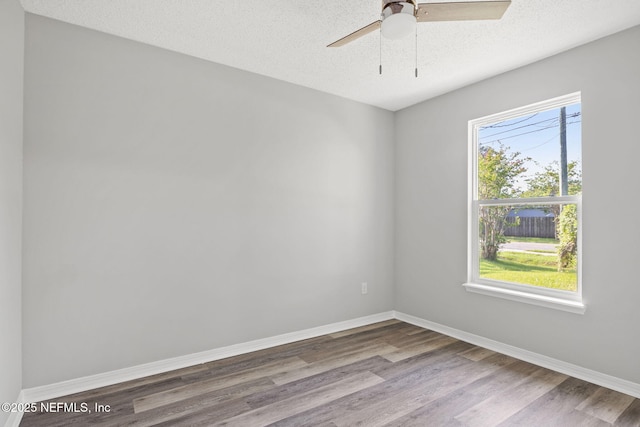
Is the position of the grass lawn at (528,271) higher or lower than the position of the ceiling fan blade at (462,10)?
lower

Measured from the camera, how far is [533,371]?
272cm

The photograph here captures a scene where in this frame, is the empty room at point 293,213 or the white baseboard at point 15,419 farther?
the empty room at point 293,213

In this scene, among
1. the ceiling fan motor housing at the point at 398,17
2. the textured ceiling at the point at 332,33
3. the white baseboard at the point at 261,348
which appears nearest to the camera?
the ceiling fan motor housing at the point at 398,17

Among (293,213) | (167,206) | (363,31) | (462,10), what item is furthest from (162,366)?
(462,10)

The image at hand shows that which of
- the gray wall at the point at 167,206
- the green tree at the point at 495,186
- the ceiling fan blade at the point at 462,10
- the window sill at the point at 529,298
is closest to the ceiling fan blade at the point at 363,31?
the ceiling fan blade at the point at 462,10

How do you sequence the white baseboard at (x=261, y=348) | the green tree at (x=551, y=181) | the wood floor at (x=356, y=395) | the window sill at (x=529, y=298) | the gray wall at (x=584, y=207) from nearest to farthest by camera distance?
the wood floor at (x=356, y=395) < the white baseboard at (x=261, y=348) < the gray wall at (x=584, y=207) < the window sill at (x=529, y=298) < the green tree at (x=551, y=181)

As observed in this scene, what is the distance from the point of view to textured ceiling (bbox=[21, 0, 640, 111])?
218 centimetres

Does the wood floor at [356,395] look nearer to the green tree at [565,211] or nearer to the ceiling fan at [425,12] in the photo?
the green tree at [565,211]

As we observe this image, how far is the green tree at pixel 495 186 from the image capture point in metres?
3.21

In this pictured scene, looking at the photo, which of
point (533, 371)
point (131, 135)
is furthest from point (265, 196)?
point (533, 371)

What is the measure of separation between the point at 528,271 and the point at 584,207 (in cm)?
74

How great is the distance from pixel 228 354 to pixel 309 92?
2641 mm

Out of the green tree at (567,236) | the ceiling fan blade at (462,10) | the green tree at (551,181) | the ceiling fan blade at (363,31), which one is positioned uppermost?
the ceiling fan blade at (363,31)

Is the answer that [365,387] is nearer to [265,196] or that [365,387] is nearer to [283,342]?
[283,342]
